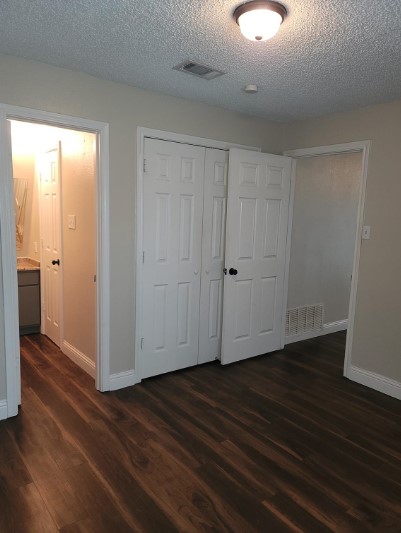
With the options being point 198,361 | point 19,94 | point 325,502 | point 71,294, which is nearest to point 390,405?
point 325,502

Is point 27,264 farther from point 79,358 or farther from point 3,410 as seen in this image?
point 3,410

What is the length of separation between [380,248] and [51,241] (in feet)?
10.7

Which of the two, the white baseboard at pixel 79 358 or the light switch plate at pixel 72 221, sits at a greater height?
the light switch plate at pixel 72 221

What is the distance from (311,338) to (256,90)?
9.77 feet

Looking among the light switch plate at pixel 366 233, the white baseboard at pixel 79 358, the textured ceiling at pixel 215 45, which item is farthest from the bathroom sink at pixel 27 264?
the light switch plate at pixel 366 233

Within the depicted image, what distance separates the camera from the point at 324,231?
183 inches

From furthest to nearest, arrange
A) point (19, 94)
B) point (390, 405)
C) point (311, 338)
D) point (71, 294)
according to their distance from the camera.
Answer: point (311, 338)
point (71, 294)
point (390, 405)
point (19, 94)

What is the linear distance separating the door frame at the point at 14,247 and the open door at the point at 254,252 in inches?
46.3

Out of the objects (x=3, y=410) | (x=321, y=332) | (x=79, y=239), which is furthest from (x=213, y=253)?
(x=3, y=410)

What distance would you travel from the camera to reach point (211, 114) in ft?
11.5

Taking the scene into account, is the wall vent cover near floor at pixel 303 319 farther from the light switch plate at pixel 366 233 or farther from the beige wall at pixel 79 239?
the beige wall at pixel 79 239

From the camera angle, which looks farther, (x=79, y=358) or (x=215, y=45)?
(x=79, y=358)

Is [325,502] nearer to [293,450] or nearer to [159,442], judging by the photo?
[293,450]

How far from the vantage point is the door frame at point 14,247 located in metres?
2.54
